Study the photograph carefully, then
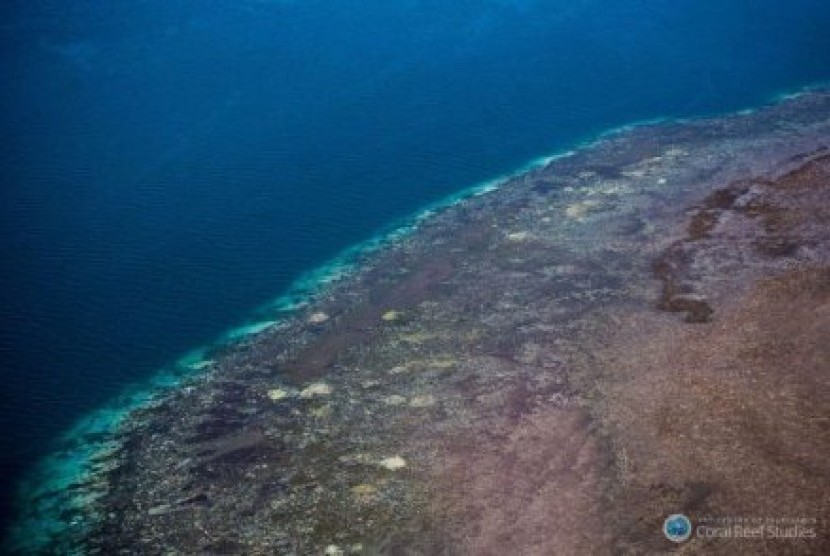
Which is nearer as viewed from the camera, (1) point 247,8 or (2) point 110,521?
(2) point 110,521

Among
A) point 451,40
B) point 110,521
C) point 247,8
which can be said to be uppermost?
point 247,8

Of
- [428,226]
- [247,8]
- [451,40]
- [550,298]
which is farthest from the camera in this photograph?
[247,8]

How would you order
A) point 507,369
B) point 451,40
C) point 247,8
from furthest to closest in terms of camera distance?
point 247,8 < point 451,40 < point 507,369

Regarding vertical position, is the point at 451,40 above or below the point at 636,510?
above

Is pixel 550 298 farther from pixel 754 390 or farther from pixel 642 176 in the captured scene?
pixel 642 176

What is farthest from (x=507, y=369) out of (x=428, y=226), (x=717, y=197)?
(x=717, y=197)

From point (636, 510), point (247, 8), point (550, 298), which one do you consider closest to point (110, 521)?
point (636, 510)
